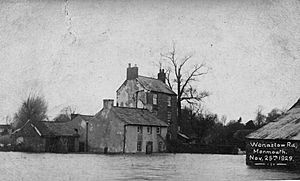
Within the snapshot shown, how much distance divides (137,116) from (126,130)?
0.09 meters

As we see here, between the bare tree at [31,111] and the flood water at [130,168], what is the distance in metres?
0.15

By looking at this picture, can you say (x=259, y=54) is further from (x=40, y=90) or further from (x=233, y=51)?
(x=40, y=90)

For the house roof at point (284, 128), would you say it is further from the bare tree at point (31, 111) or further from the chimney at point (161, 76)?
the bare tree at point (31, 111)

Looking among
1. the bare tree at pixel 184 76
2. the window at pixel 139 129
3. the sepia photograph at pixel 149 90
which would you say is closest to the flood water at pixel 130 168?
the sepia photograph at pixel 149 90

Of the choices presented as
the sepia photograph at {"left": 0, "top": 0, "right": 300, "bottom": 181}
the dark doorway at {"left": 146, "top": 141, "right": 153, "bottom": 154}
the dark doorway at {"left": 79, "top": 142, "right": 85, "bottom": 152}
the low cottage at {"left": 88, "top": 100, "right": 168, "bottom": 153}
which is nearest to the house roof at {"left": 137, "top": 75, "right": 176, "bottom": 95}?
the sepia photograph at {"left": 0, "top": 0, "right": 300, "bottom": 181}

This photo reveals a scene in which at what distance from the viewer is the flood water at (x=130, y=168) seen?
214 centimetres

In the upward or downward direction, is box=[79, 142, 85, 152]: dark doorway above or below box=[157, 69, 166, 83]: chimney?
below

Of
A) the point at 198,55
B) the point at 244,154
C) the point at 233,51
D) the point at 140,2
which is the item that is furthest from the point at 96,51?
the point at 244,154

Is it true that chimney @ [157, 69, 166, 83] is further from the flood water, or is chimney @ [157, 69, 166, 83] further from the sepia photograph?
the flood water

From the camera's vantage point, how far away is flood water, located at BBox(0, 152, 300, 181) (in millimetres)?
2141

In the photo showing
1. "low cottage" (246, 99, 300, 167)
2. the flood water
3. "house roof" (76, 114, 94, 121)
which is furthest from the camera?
"low cottage" (246, 99, 300, 167)

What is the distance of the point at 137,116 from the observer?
7.34 feet

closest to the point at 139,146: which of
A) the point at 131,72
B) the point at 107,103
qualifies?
the point at 107,103

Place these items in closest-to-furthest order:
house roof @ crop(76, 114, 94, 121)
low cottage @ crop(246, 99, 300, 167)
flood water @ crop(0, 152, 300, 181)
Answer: flood water @ crop(0, 152, 300, 181), house roof @ crop(76, 114, 94, 121), low cottage @ crop(246, 99, 300, 167)
